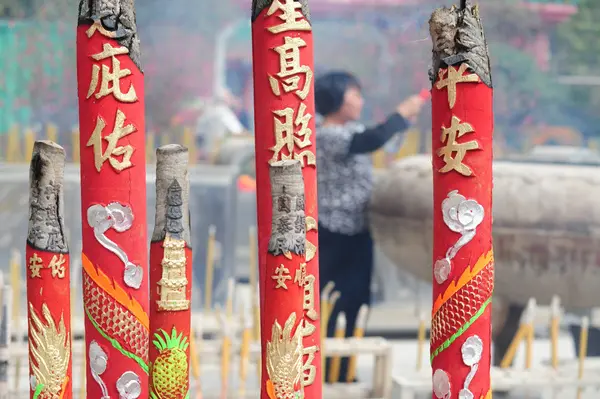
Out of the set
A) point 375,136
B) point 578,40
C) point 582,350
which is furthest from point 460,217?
point 578,40

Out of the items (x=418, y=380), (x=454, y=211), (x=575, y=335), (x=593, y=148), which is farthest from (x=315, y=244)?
(x=593, y=148)

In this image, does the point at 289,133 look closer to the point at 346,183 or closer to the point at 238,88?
the point at 346,183

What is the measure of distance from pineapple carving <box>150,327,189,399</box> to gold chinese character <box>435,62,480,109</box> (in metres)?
0.44

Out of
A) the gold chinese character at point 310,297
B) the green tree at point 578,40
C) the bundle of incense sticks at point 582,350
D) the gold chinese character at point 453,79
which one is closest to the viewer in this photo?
the gold chinese character at point 453,79

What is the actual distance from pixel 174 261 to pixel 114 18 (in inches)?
13.0

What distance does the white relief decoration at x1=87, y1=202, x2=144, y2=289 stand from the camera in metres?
1.32

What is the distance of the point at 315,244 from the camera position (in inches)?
53.4

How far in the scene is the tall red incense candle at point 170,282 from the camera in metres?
1.21

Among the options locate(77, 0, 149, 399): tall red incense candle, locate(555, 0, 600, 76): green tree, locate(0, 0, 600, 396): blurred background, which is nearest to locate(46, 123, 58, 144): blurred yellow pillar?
locate(0, 0, 600, 396): blurred background

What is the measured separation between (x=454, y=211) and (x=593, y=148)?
246cm

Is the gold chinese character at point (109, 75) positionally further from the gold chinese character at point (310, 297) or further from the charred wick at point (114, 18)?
the gold chinese character at point (310, 297)

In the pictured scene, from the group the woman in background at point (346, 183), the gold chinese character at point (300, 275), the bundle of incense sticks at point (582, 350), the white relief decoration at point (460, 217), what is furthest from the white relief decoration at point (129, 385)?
the woman in background at point (346, 183)

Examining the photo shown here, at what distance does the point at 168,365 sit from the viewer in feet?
3.97

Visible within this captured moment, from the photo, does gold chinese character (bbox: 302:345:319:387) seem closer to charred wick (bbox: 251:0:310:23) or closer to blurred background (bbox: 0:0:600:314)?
charred wick (bbox: 251:0:310:23)
